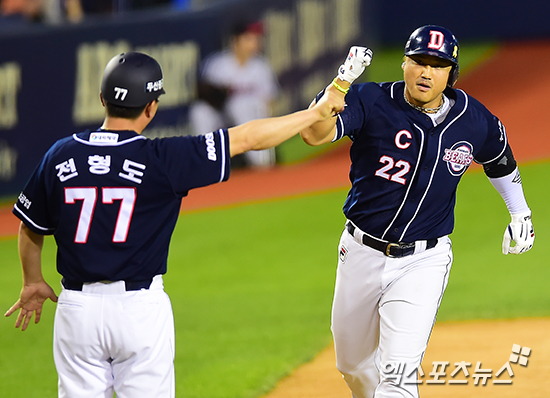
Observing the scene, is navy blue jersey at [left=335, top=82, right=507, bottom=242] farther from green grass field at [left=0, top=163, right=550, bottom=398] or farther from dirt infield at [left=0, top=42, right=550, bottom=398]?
green grass field at [left=0, top=163, right=550, bottom=398]

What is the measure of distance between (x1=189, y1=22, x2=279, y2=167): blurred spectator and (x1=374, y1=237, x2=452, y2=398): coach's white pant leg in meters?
8.12

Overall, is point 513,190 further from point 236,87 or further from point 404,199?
point 236,87

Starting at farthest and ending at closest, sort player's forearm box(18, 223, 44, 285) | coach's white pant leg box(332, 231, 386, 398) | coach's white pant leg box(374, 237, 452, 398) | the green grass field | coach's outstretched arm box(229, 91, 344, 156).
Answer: the green grass field < coach's white pant leg box(332, 231, 386, 398) < coach's white pant leg box(374, 237, 452, 398) < player's forearm box(18, 223, 44, 285) < coach's outstretched arm box(229, 91, 344, 156)

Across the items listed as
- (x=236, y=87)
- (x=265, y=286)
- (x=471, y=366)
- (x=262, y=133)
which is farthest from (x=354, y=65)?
(x=236, y=87)

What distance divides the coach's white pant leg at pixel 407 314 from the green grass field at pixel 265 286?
1.76 meters

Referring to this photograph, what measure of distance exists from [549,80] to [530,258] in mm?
9640

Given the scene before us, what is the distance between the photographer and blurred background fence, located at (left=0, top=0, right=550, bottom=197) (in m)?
10.9

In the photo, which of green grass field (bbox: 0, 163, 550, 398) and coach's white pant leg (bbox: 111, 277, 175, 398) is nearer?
coach's white pant leg (bbox: 111, 277, 175, 398)

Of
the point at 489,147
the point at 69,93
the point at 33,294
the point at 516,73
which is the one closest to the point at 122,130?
the point at 33,294

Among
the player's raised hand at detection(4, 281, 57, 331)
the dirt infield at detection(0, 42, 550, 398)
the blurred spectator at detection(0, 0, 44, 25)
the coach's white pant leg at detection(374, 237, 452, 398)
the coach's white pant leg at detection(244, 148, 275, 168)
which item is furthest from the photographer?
the coach's white pant leg at detection(244, 148, 275, 168)

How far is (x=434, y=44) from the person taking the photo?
432cm

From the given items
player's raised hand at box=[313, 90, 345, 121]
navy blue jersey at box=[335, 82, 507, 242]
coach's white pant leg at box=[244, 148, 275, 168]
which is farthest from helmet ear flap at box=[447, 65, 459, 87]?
coach's white pant leg at box=[244, 148, 275, 168]

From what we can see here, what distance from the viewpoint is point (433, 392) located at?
5.62m

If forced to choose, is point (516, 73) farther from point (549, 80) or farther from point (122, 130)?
point (122, 130)
